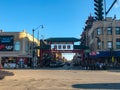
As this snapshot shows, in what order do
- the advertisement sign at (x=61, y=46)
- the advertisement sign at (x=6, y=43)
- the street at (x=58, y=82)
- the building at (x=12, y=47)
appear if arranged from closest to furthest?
1. the street at (x=58, y=82)
2. the advertisement sign at (x=6, y=43)
3. the building at (x=12, y=47)
4. the advertisement sign at (x=61, y=46)

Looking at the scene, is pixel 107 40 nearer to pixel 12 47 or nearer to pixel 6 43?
pixel 12 47

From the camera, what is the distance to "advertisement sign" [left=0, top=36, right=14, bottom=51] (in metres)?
94.6

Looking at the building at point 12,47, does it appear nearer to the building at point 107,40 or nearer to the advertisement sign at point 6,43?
the advertisement sign at point 6,43

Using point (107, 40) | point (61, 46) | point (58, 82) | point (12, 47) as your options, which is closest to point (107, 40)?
point (107, 40)

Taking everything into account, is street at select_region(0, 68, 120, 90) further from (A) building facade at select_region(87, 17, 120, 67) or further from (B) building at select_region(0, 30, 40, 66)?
(B) building at select_region(0, 30, 40, 66)

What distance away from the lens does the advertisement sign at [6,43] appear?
94.6 meters

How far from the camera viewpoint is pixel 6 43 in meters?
94.6

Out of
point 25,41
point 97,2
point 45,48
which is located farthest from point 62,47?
point 97,2

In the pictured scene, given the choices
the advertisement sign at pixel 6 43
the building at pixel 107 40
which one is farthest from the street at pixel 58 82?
the advertisement sign at pixel 6 43

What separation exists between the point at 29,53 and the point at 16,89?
7992 cm

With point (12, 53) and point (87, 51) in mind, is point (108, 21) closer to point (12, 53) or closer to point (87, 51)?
point (87, 51)

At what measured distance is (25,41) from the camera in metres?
99.5

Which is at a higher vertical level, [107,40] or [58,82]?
[107,40]

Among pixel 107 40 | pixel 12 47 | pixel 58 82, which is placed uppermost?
pixel 107 40
